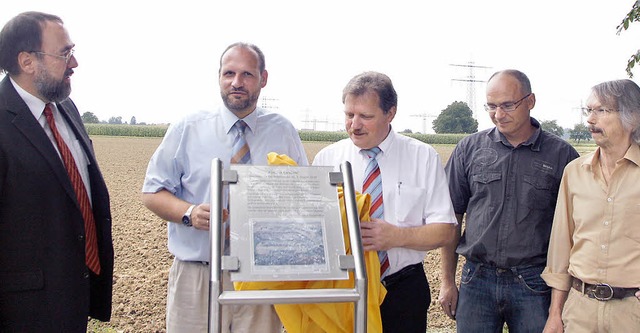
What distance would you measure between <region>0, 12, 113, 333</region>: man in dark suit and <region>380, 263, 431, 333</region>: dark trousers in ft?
6.14

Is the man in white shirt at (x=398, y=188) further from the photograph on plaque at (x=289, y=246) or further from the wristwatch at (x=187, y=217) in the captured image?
the wristwatch at (x=187, y=217)

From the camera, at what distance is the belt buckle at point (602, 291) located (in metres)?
3.45

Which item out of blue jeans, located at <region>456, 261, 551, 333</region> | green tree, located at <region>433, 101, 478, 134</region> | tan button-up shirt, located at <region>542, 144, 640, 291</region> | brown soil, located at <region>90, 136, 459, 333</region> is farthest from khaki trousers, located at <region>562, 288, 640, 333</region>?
green tree, located at <region>433, 101, 478, 134</region>

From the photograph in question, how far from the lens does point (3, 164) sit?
3.29 meters

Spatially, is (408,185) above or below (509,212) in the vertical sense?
above

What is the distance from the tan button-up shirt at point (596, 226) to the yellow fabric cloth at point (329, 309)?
1335 millimetres

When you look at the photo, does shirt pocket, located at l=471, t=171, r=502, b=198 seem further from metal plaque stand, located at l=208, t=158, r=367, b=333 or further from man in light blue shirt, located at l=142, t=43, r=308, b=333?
metal plaque stand, located at l=208, t=158, r=367, b=333

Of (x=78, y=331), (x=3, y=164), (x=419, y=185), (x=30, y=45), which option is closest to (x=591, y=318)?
(x=419, y=185)

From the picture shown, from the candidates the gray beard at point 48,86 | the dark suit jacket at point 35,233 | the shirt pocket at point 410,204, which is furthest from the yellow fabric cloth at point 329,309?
the gray beard at point 48,86

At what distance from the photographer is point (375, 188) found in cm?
372

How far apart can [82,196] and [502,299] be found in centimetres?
285

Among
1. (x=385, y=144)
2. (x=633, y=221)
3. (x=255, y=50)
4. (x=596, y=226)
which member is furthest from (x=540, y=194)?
(x=255, y=50)

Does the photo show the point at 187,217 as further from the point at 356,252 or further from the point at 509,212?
the point at 509,212

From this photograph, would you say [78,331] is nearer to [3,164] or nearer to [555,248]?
[3,164]
